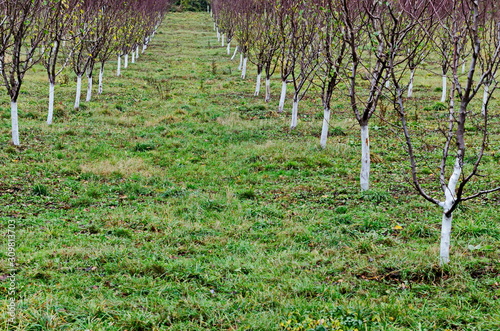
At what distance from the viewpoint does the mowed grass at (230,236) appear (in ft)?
14.9

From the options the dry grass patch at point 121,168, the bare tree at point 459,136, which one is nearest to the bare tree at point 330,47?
the bare tree at point 459,136

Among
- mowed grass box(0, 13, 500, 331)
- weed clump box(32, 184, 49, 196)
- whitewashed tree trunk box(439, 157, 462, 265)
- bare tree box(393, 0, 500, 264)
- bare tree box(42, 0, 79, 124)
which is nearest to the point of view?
mowed grass box(0, 13, 500, 331)

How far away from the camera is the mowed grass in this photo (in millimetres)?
4551

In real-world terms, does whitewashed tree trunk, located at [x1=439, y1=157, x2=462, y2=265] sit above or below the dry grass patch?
above

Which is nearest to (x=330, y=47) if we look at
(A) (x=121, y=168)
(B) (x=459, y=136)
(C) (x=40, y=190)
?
(A) (x=121, y=168)

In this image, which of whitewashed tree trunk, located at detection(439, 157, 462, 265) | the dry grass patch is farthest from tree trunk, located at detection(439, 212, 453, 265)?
the dry grass patch

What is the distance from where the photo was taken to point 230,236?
7160mm

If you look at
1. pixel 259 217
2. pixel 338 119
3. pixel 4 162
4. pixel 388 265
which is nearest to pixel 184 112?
pixel 338 119

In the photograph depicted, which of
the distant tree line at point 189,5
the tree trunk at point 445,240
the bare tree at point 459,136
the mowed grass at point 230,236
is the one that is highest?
the distant tree line at point 189,5

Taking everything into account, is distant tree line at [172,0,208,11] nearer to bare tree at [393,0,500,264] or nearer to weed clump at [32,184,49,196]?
bare tree at [393,0,500,264]

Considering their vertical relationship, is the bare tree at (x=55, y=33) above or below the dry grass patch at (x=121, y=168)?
above

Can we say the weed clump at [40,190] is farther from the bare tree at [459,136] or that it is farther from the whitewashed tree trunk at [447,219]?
the whitewashed tree trunk at [447,219]

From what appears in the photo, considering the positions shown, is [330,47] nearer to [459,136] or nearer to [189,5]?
[459,136]

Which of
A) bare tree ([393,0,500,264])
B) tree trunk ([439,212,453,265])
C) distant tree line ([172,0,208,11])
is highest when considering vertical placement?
distant tree line ([172,0,208,11])
